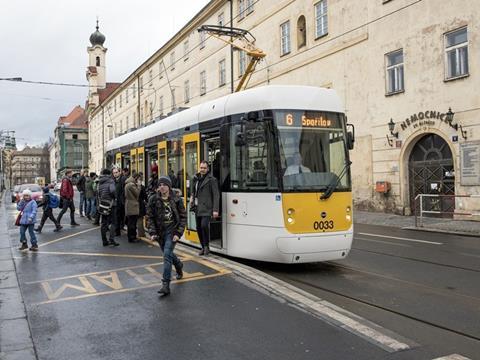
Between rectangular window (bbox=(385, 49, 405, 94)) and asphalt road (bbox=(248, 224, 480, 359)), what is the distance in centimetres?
1049

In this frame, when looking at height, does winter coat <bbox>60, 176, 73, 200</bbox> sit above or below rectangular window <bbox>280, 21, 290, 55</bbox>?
below

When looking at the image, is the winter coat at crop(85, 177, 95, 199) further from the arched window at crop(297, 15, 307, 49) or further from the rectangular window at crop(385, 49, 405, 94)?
the arched window at crop(297, 15, 307, 49)

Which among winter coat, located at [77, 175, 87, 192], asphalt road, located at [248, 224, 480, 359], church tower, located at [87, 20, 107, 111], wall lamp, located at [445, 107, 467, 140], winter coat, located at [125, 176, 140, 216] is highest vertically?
church tower, located at [87, 20, 107, 111]

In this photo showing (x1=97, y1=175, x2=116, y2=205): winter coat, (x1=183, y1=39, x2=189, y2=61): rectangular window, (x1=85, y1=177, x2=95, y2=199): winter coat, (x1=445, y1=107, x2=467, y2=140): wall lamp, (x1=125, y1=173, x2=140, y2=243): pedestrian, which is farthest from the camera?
(x1=183, y1=39, x2=189, y2=61): rectangular window

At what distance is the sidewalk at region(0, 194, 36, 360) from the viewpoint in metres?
4.88

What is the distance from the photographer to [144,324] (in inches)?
224

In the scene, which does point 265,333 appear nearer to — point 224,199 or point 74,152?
point 224,199

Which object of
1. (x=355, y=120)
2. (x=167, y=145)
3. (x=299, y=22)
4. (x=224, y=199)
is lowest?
(x=224, y=199)

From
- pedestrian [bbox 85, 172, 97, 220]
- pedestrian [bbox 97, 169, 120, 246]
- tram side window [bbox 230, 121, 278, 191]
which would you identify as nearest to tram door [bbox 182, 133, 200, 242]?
tram side window [bbox 230, 121, 278, 191]

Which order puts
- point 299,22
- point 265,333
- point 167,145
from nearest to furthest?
point 265,333 < point 167,145 < point 299,22

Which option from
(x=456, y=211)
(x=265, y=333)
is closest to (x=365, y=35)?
(x=456, y=211)

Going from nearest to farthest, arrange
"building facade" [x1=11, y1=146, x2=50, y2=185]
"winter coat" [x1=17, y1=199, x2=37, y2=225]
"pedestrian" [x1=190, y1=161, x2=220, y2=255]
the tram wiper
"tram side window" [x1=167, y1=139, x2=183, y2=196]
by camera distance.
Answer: the tram wiper → "pedestrian" [x1=190, y1=161, x2=220, y2=255] → "winter coat" [x1=17, y1=199, x2=37, y2=225] → "tram side window" [x1=167, y1=139, x2=183, y2=196] → "building facade" [x1=11, y1=146, x2=50, y2=185]

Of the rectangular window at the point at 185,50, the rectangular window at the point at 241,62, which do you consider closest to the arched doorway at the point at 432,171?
the rectangular window at the point at 241,62

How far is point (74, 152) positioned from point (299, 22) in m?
92.7
